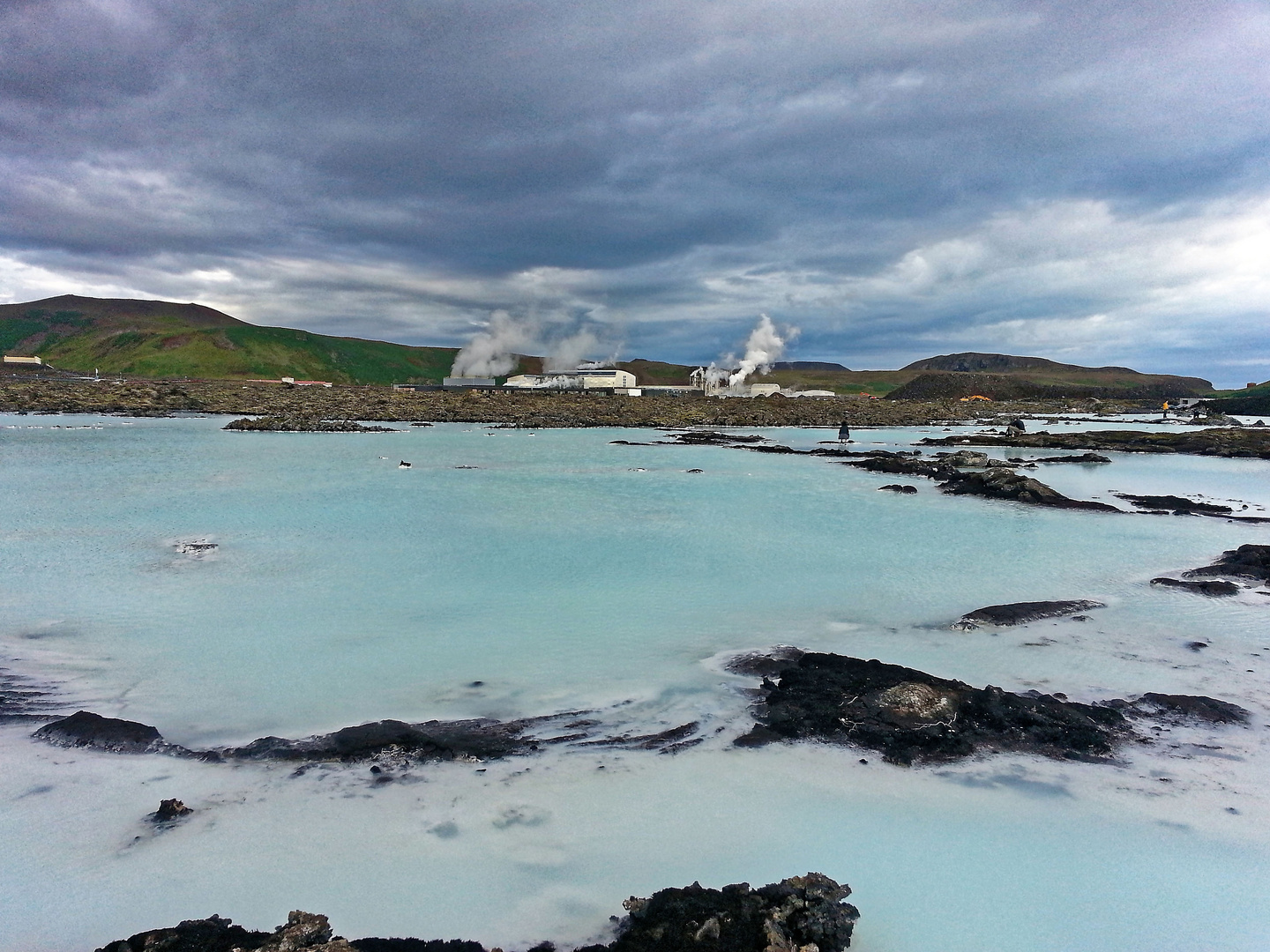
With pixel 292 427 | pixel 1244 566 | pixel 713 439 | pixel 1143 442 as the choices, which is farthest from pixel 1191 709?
pixel 292 427

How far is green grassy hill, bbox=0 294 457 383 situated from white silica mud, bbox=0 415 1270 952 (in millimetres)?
140595

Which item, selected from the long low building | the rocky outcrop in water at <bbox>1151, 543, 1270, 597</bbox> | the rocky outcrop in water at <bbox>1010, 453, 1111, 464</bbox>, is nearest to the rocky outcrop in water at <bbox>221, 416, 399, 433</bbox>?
the rocky outcrop in water at <bbox>1010, 453, 1111, 464</bbox>

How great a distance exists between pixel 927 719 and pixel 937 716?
83 mm

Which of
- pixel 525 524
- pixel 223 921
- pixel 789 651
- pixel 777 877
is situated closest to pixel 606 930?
pixel 777 877

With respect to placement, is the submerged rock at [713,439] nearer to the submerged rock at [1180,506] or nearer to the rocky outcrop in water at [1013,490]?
the rocky outcrop in water at [1013,490]

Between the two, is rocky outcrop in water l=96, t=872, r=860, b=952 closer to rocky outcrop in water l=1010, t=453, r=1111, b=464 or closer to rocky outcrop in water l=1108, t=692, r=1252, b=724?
rocky outcrop in water l=1108, t=692, r=1252, b=724

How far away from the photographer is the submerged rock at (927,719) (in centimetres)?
457

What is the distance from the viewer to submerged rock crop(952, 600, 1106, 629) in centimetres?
741

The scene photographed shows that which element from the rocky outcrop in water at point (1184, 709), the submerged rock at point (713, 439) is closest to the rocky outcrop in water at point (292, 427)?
the submerged rock at point (713, 439)

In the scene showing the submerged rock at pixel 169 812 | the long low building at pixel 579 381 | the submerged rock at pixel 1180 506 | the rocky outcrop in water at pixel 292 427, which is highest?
the long low building at pixel 579 381

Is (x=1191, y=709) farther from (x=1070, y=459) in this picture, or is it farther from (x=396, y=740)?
(x=1070, y=459)

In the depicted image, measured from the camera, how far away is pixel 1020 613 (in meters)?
7.67

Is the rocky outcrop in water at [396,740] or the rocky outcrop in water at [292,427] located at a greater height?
the rocky outcrop in water at [292,427]

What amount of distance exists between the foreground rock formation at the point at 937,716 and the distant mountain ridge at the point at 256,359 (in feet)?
356
